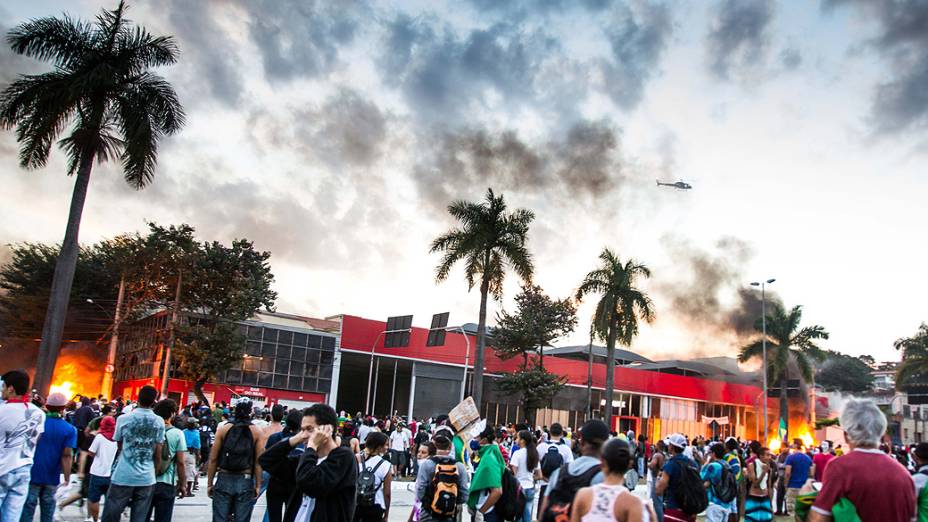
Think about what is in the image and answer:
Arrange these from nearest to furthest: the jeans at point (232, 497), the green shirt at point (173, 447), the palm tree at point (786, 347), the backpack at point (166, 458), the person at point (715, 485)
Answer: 1. the jeans at point (232, 497)
2. the backpack at point (166, 458)
3. the green shirt at point (173, 447)
4. the person at point (715, 485)
5. the palm tree at point (786, 347)

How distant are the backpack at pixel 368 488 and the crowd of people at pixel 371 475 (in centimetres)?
1

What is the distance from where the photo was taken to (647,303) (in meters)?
42.3

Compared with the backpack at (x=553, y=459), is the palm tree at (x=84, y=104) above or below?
above

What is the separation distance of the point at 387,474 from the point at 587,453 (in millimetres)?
2630

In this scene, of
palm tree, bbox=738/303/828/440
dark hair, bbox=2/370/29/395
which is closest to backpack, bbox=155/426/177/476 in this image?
dark hair, bbox=2/370/29/395

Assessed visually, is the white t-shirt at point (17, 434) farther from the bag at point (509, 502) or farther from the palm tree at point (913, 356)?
the palm tree at point (913, 356)

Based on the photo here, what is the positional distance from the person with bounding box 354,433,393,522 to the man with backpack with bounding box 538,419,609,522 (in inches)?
87.2

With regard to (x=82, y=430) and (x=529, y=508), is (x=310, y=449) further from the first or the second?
(x=82, y=430)

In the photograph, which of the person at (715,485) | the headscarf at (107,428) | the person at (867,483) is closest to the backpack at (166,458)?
the headscarf at (107,428)

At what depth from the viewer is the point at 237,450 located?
302 inches

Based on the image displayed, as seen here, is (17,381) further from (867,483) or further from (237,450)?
(867,483)

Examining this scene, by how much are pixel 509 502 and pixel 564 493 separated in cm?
234

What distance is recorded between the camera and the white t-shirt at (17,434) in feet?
22.9

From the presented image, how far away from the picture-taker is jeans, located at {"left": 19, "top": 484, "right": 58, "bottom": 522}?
7.77m
